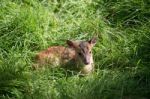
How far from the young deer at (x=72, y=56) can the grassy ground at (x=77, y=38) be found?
14cm

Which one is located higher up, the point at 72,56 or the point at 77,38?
the point at 77,38

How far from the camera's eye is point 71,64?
6.95 meters

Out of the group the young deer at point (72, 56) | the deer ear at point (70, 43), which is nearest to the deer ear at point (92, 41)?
the young deer at point (72, 56)

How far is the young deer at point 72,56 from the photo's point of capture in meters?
6.81

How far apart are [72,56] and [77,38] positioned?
0.53 meters

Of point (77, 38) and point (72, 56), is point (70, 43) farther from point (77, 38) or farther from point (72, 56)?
point (77, 38)

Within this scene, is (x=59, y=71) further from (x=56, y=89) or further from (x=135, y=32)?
(x=135, y=32)

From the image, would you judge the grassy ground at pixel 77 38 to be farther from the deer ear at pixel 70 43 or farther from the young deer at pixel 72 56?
the deer ear at pixel 70 43

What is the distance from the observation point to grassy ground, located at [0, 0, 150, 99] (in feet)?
20.2

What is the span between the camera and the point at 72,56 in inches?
277

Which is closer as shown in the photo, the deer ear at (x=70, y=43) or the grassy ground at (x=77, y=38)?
the grassy ground at (x=77, y=38)

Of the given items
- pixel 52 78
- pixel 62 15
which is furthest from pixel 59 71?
pixel 62 15

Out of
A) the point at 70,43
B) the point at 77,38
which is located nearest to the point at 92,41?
the point at 70,43

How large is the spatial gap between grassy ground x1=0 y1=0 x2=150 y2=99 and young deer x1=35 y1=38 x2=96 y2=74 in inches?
5.7
